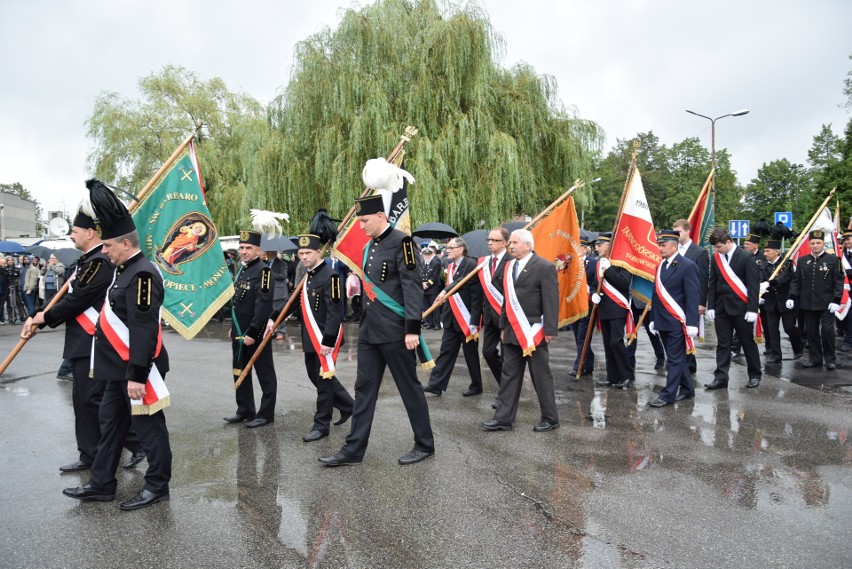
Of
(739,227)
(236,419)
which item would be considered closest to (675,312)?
(236,419)

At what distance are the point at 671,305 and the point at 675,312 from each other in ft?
0.34

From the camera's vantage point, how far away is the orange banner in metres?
8.84

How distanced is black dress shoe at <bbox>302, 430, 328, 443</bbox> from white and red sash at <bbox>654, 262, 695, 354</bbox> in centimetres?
420

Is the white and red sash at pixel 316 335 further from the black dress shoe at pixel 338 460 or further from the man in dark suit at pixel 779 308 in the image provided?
the man in dark suit at pixel 779 308

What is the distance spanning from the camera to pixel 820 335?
35.3 feet

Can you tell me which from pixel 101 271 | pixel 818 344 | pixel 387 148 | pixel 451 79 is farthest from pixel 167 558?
pixel 451 79

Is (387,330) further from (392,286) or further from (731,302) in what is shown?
(731,302)

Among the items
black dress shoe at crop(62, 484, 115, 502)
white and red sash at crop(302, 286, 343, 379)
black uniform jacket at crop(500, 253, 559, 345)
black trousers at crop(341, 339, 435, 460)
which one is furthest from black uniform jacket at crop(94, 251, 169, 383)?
black uniform jacket at crop(500, 253, 559, 345)

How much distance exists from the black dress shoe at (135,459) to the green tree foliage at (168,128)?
23002mm

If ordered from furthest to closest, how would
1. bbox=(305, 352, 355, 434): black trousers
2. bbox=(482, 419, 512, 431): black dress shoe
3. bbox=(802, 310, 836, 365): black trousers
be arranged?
bbox=(802, 310, 836, 365): black trousers < bbox=(482, 419, 512, 431): black dress shoe < bbox=(305, 352, 355, 434): black trousers

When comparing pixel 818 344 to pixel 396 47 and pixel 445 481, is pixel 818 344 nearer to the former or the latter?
pixel 445 481

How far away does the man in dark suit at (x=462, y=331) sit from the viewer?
835 cm

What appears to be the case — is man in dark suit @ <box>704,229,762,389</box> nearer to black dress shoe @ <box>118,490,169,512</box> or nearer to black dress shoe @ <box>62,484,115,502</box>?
black dress shoe @ <box>118,490,169,512</box>

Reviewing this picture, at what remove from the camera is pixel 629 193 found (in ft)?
29.6
